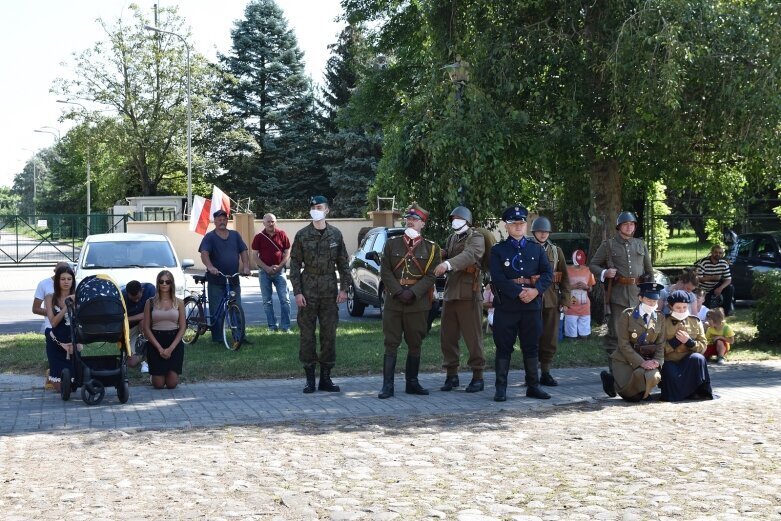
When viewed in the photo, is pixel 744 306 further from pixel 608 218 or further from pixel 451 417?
pixel 451 417

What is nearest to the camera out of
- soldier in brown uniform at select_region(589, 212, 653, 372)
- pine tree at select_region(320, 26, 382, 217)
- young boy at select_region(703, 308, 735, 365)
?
soldier in brown uniform at select_region(589, 212, 653, 372)

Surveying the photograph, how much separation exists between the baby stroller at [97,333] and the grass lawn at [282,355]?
1464 millimetres

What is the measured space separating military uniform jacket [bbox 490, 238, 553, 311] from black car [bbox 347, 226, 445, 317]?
7.52 metres

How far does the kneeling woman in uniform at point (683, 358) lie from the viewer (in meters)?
10.4

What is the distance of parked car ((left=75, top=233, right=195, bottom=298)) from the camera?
611 inches

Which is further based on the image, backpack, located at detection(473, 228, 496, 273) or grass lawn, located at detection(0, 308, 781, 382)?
grass lawn, located at detection(0, 308, 781, 382)

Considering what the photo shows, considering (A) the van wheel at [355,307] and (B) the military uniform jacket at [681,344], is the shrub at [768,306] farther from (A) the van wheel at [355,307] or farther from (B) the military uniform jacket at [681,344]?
(A) the van wheel at [355,307]

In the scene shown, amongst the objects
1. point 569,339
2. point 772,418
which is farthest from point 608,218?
point 772,418

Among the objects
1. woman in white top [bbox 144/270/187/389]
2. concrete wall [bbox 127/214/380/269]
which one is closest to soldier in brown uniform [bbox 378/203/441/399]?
woman in white top [bbox 144/270/187/389]

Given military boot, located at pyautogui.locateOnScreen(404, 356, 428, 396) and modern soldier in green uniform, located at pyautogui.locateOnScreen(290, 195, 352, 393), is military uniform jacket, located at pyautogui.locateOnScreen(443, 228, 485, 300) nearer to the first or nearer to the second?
military boot, located at pyautogui.locateOnScreen(404, 356, 428, 396)

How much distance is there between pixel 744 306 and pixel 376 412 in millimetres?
15028

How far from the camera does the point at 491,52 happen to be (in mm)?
15719

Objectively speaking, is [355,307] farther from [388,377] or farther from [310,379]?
[388,377]

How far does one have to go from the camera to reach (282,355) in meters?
13.3
